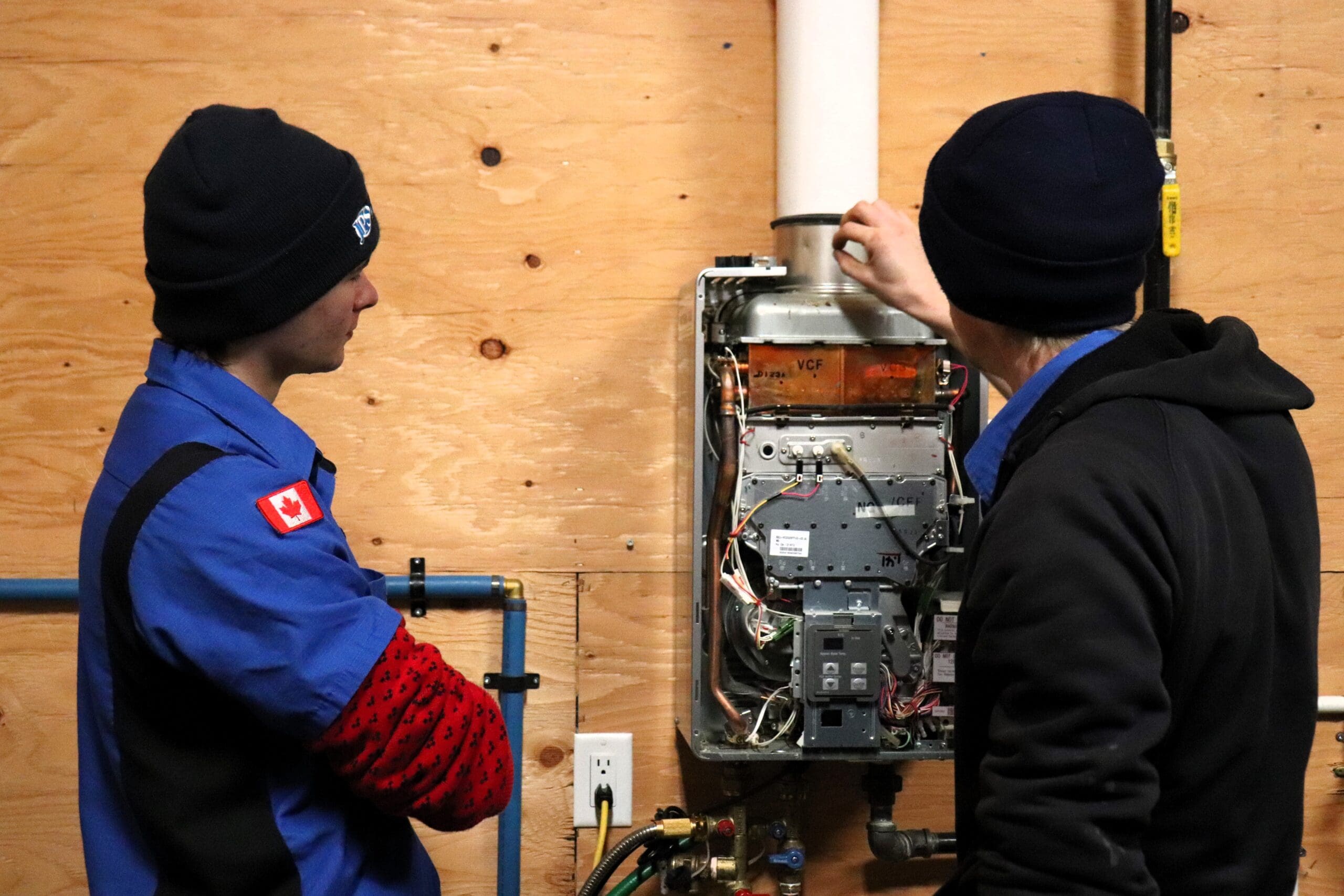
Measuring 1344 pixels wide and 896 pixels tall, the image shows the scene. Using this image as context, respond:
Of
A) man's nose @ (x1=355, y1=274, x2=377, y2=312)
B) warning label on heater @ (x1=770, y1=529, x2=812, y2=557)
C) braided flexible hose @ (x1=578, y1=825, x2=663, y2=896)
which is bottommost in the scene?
braided flexible hose @ (x1=578, y1=825, x2=663, y2=896)

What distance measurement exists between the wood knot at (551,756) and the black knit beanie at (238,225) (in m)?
0.95

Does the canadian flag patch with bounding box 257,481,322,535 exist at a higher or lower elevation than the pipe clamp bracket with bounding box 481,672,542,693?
higher

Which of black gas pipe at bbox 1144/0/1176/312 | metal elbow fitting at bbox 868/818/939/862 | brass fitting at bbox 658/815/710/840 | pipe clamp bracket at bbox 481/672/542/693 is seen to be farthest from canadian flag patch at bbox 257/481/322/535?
black gas pipe at bbox 1144/0/1176/312

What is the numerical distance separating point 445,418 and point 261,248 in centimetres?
78

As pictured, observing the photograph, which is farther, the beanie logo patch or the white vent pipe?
the white vent pipe

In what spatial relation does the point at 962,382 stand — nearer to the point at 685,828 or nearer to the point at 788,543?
the point at 788,543

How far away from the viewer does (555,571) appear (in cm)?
176

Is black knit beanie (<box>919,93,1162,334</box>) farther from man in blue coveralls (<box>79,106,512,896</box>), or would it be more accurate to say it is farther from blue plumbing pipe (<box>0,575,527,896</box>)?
blue plumbing pipe (<box>0,575,527,896</box>)

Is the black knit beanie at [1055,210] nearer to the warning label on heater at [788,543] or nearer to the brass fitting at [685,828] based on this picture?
the warning label on heater at [788,543]

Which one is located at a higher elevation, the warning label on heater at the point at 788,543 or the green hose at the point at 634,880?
the warning label on heater at the point at 788,543

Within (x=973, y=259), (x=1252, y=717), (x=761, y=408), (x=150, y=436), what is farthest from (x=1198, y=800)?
(x=150, y=436)

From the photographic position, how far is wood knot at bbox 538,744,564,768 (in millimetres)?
1759

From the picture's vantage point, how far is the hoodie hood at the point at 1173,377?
2.89 feet

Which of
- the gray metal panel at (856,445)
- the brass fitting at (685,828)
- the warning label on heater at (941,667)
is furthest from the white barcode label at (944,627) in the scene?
the brass fitting at (685,828)
